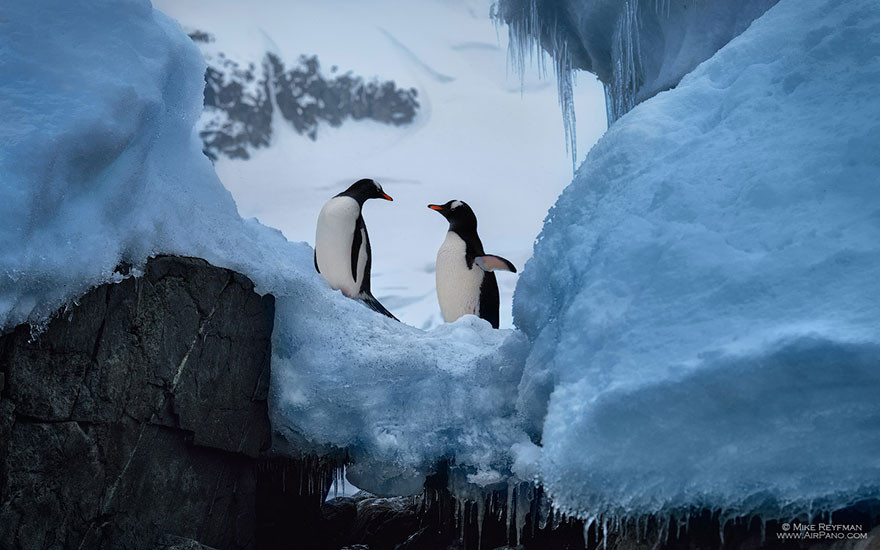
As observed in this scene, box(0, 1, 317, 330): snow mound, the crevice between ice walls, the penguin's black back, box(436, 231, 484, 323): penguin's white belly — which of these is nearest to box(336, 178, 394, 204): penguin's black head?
box(436, 231, 484, 323): penguin's white belly

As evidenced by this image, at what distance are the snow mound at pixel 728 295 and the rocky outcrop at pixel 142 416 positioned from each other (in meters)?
1.07

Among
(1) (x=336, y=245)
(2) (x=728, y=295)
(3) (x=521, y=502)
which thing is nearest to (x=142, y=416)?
(3) (x=521, y=502)

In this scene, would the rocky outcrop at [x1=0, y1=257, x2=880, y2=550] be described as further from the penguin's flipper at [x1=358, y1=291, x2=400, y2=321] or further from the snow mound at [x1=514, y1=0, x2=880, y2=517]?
the penguin's flipper at [x1=358, y1=291, x2=400, y2=321]

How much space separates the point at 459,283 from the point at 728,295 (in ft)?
10.8

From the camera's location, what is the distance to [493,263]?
16.6 ft

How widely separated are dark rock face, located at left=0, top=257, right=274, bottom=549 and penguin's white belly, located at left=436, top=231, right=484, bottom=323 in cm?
233

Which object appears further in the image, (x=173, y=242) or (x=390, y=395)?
(x=390, y=395)

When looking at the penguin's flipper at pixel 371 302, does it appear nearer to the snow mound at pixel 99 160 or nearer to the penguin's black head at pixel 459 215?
the penguin's black head at pixel 459 215

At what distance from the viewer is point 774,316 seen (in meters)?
2.19

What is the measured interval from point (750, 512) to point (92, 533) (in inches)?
75.8

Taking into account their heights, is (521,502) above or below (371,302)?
below

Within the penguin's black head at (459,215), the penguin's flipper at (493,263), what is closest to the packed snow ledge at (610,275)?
the penguin's flipper at (493,263)

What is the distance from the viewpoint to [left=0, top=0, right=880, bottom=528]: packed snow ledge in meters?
2.12

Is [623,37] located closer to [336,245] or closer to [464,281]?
[464,281]
